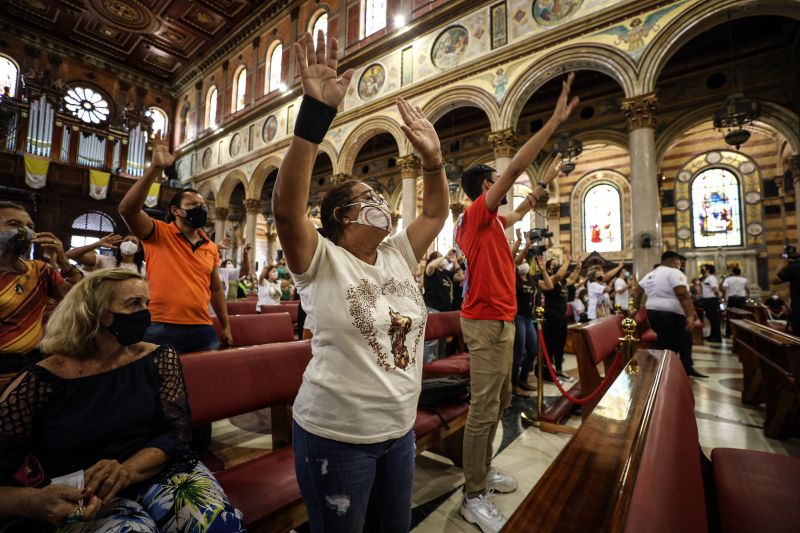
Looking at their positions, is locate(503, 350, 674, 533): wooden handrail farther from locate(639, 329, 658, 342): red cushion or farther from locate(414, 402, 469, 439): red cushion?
locate(639, 329, 658, 342): red cushion

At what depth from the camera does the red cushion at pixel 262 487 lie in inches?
55.7

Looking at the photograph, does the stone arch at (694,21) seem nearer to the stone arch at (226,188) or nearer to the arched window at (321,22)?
the arched window at (321,22)

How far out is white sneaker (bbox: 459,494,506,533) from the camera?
76.4 inches

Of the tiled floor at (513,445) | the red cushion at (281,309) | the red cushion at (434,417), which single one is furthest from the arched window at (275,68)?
the red cushion at (434,417)

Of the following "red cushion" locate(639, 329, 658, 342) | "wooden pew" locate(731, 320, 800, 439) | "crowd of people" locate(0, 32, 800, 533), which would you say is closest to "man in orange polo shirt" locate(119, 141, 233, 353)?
"crowd of people" locate(0, 32, 800, 533)

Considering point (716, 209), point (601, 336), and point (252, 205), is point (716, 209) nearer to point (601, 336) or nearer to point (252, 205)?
point (601, 336)

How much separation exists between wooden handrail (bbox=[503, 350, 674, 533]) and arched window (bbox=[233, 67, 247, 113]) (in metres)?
19.2

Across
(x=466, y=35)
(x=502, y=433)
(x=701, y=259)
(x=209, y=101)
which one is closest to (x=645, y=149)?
(x=466, y=35)

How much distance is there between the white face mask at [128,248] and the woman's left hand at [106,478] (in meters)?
3.51

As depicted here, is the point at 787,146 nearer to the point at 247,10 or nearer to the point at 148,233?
the point at 148,233

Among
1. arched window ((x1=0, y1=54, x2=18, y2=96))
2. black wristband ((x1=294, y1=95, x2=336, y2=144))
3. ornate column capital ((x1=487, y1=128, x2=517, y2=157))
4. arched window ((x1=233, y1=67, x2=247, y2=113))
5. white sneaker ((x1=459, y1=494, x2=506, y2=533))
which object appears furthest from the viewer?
arched window ((x1=233, y1=67, x2=247, y2=113))

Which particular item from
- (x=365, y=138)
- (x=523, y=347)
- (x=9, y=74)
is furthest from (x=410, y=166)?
(x=9, y=74)

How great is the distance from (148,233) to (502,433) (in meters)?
3.29

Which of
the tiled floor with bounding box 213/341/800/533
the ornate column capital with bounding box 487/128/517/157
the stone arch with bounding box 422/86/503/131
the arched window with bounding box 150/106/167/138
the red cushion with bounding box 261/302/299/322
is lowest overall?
the tiled floor with bounding box 213/341/800/533
